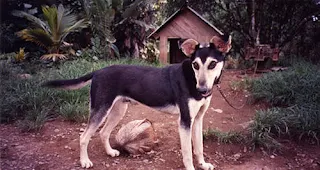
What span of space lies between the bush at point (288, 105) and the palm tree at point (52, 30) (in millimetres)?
5968

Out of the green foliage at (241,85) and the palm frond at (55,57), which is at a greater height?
the palm frond at (55,57)

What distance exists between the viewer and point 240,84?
6.88 m

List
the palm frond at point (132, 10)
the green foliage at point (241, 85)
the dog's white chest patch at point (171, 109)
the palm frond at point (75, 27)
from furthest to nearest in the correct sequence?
the palm frond at point (132, 10)
the palm frond at point (75, 27)
the green foliage at point (241, 85)
the dog's white chest patch at point (171, 109)

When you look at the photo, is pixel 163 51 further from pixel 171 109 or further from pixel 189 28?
pixel 171 109

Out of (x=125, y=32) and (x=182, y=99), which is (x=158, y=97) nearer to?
(x=182, y=99)

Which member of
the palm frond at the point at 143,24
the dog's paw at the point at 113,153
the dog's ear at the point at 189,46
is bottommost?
the dog's paw at the point at 113,153

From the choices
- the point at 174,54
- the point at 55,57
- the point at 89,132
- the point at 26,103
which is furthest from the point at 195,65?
the point at 55,57

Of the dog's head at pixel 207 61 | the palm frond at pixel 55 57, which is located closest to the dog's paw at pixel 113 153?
the dog's head at pixel 207 61

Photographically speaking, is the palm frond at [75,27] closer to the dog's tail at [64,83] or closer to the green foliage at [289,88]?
the green foliage at [289,88]

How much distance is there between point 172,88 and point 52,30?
709 centimetres

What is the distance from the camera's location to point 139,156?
A: 438 centimetres

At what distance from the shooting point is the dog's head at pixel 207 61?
10.9 feet

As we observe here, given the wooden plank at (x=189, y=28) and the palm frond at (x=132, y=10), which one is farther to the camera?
the palm frond at (x=132, y=10)

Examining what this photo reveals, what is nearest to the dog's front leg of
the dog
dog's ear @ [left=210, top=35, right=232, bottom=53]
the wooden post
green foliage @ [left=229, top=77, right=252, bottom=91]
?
the dog
